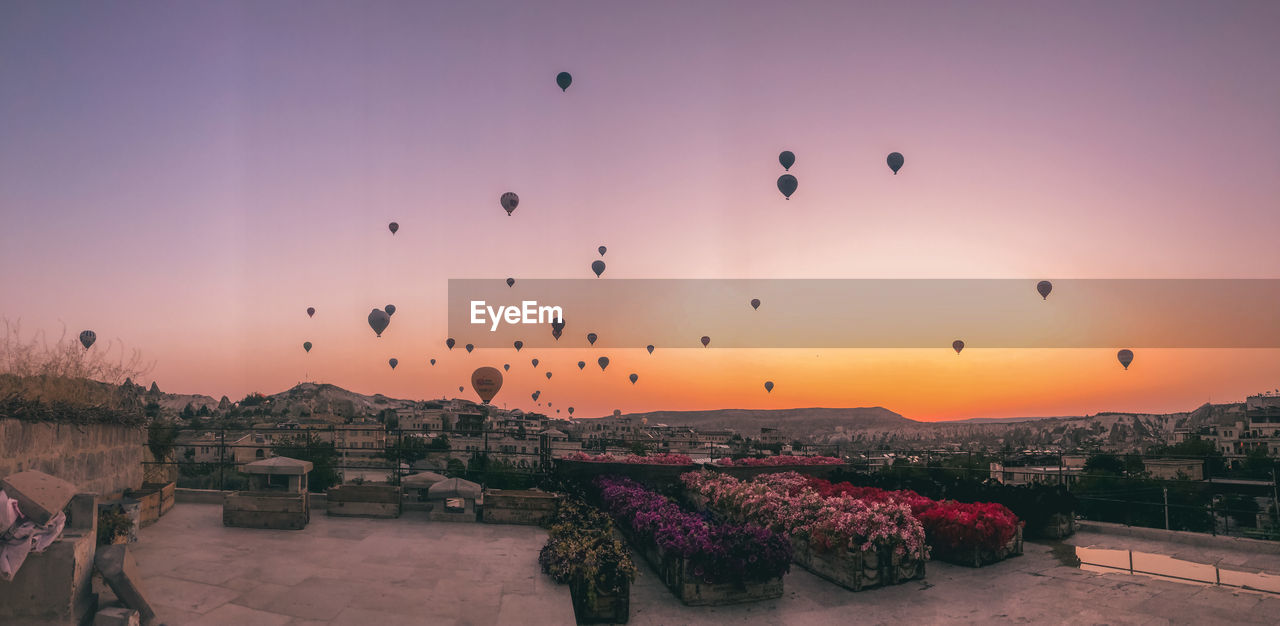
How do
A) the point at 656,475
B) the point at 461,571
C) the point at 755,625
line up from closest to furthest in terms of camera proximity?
the point at 755,625 < the point at 461,571 < the point at 656,475

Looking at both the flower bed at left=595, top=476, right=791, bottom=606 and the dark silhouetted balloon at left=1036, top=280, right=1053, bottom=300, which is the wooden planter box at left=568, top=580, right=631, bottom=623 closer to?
the flower bed at left=595, top=476, right=791, bottom=606

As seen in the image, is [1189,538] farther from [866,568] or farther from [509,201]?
[509,201]

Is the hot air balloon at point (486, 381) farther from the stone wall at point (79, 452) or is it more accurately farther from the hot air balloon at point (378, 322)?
the stone wall at point (79, 452)

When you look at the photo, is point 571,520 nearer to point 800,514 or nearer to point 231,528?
point 800,514

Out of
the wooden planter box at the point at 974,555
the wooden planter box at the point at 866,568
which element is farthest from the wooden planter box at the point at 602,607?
the wooden planter box at the point at 974,555

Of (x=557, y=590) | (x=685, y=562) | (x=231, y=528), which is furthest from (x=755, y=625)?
(x=231, y=528)

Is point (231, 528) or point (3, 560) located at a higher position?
point (3, 560)

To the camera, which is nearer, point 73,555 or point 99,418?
point 73,555
